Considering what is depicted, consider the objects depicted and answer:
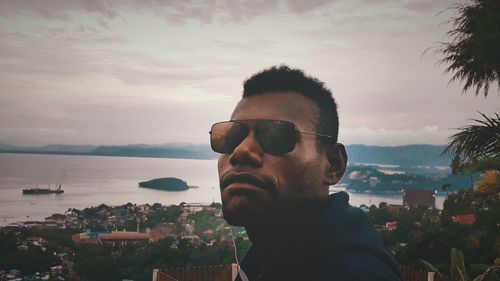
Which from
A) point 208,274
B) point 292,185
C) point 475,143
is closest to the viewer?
point 292,185

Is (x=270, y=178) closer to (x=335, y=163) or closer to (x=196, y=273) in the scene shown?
(x=335, y=163)

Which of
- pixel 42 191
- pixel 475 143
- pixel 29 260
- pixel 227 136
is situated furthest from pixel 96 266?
pixel 42 191

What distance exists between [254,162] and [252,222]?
0.59ft

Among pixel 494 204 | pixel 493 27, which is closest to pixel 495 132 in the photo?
pixel 493 27

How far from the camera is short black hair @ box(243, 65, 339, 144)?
4.43 ft

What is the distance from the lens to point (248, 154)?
49.2 inches

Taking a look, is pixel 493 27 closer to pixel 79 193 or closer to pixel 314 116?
pixel 314 116

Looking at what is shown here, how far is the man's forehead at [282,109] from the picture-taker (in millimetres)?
1308

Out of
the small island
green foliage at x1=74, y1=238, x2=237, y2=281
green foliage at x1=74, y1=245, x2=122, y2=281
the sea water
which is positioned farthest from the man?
the small island

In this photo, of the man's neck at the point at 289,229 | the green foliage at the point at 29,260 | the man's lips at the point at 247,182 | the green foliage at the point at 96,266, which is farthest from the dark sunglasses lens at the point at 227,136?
the green foliage at the point at 29,260

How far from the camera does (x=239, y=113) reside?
141 cm

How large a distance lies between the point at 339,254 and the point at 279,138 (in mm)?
354

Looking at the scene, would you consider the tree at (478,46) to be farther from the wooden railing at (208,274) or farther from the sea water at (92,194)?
the sea water at (92,194)

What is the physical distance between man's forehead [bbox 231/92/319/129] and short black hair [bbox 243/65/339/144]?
0.02 metres
